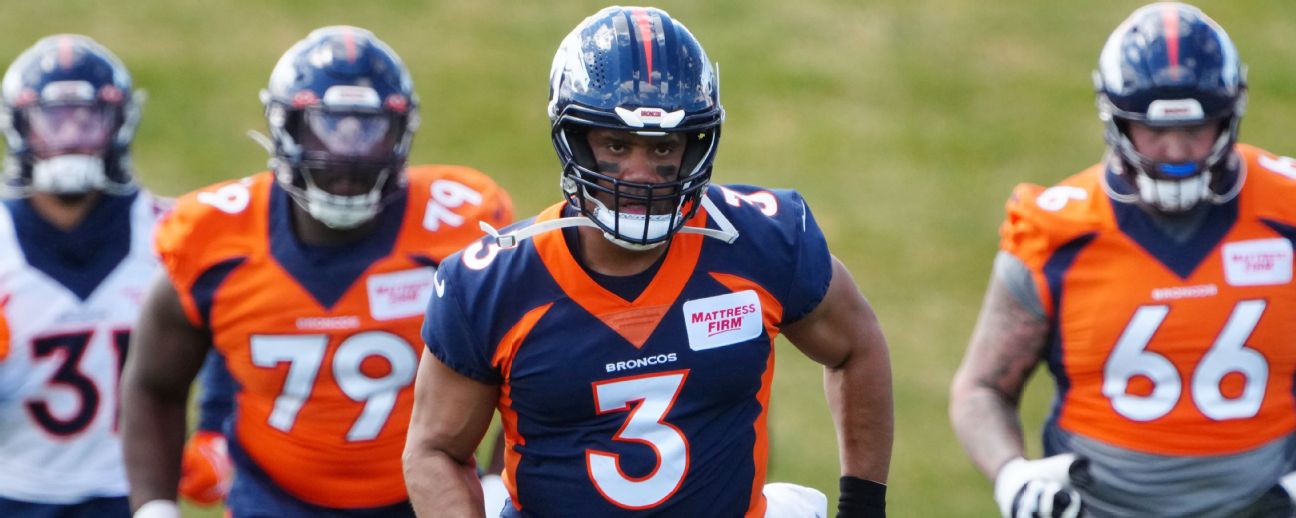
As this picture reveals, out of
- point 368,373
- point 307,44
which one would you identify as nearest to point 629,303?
point 368,373

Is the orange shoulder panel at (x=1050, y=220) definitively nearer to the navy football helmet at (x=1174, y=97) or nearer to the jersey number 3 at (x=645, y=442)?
the navy football helmet at (x=1174, y=97)

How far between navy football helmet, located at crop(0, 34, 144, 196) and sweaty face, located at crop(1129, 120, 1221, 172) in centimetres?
306

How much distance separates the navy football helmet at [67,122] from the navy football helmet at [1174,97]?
118 inches

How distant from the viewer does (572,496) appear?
13.3 ft

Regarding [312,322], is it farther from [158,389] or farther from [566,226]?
[566,226]

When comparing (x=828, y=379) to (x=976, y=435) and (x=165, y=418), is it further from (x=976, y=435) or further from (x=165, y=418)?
(x=165, y=418)

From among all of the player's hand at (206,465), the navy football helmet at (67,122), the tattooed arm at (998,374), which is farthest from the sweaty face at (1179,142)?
the navy football helmet at (67,122)

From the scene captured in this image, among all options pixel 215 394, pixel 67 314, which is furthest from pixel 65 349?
pixel 215 394

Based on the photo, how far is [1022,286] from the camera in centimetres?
502

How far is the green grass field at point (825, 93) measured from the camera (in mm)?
11711

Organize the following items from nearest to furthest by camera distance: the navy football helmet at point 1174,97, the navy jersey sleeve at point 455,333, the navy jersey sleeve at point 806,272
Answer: the navy jersey sleeve at point 455,333, the navy jersey sleeve at point 806,272, the navy football helmet at point 1174,97

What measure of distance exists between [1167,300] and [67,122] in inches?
133

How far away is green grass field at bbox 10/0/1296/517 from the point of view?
11.7 meters

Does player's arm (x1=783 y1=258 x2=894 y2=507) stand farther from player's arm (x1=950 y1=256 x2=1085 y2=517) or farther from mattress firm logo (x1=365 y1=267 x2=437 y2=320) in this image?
mattress firm logo (x1=365 y1=267 x2=437 y2=320)
